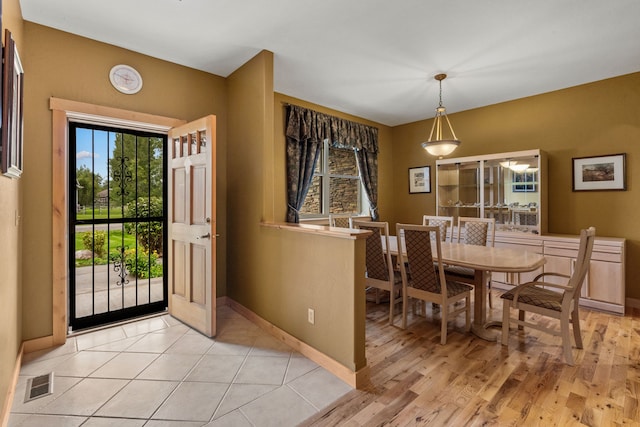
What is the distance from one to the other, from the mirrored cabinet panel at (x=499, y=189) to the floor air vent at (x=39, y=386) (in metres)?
4.87

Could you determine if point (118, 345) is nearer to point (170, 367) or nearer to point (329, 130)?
point (170, 367)

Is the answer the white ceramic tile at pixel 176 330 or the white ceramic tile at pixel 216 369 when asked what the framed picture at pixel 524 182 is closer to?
the white ceramic tile at pixel 216 369

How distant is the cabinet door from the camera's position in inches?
130

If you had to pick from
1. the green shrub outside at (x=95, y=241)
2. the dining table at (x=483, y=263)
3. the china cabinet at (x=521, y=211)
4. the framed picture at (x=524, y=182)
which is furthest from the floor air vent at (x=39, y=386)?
the framed picture at (x=524, y=182)

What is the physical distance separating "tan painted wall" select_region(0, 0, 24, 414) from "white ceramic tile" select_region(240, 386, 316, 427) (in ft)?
4.17

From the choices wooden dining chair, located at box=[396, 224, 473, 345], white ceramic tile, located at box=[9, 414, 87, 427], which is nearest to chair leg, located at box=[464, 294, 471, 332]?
wooden dining chair, located at box=[396, 224, 473, 345]

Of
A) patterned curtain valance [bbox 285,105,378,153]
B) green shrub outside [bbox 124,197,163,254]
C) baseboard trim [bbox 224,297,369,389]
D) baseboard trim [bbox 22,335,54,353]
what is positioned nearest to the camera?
baseboard trim [bbox 224,297,369,389]

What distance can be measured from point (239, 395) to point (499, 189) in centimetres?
415

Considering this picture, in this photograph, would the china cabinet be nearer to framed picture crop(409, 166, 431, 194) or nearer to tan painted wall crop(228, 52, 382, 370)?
framed picture crop(409, 166, 431, 194)

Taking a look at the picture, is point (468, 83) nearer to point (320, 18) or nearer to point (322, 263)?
point (320, 18)

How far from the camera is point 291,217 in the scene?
423 centimetres

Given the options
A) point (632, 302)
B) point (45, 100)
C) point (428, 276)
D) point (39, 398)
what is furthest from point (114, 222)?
point (632, 302)

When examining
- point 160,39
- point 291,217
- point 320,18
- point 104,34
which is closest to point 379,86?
point 320,18

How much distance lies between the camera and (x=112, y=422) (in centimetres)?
170
